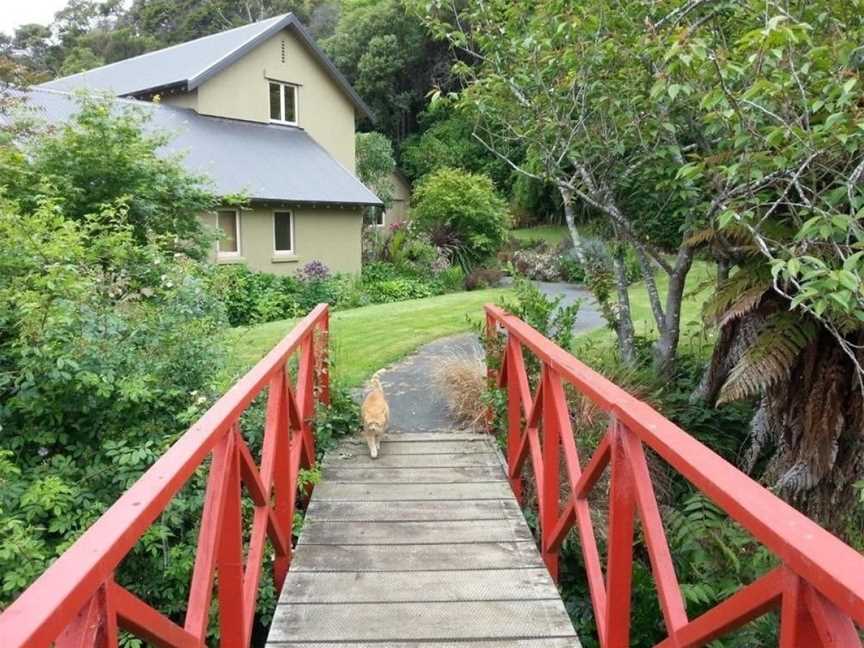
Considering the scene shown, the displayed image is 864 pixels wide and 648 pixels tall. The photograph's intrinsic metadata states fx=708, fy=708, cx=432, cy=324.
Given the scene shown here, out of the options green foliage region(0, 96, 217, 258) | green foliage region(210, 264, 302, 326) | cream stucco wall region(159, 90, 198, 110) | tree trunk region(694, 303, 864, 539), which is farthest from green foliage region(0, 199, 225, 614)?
cream stucco wall region(159, 90, 198, 110)

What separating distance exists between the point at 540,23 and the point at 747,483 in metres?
4.51

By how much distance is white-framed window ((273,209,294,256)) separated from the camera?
56.8ft

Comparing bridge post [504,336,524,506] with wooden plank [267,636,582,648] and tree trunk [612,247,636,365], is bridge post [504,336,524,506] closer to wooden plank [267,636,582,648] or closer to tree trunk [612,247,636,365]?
wooden plank [267,636,582,648]

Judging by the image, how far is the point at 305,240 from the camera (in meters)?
17.9

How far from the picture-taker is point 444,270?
1903cm

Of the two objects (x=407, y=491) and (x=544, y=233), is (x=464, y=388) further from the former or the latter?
(x=544, y=233)

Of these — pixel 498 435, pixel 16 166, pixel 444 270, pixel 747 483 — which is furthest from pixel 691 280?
pixel 747 483

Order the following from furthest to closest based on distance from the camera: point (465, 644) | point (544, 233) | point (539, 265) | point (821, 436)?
1. point (544, 233)
2. point (539, 265)
3. point (821, 436)
4. point (465, 644)

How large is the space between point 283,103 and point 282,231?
471cm

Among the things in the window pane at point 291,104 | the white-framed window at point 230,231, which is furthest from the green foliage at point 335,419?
the window pane at point 291,104

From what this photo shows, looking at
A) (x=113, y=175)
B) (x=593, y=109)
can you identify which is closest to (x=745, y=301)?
(x=593, y=109)

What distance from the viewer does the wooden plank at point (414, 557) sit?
3.62 metres

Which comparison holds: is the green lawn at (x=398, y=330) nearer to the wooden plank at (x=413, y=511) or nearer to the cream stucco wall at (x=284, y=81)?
the wooden plank at (x=413, y=511)

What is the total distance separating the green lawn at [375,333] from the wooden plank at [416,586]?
1.97 metres
